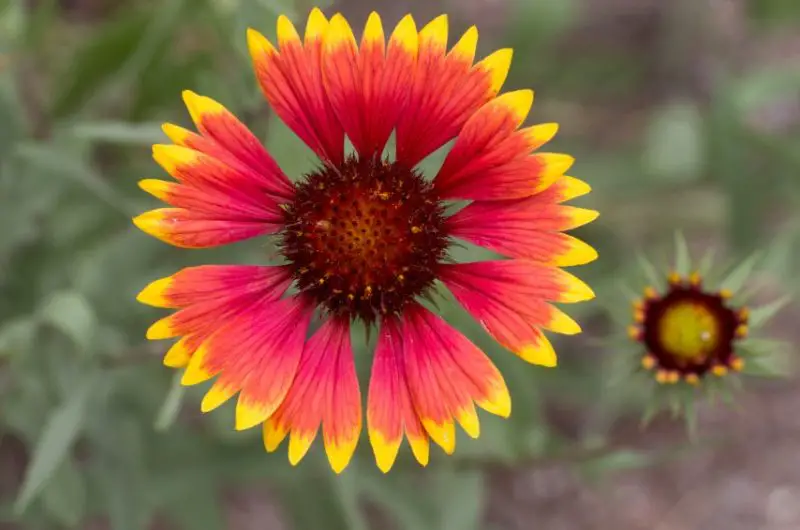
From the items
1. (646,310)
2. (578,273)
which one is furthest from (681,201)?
(646,310)

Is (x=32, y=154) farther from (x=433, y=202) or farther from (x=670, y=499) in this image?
(x=670, y=499)

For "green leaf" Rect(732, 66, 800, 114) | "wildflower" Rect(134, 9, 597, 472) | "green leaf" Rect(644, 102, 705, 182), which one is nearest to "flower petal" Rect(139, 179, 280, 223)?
"wildflower" Rect(134, 9, 597, 472)

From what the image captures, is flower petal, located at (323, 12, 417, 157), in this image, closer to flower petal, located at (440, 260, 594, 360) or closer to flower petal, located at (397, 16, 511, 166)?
flower petal, located at (397, 16, 511, 166)

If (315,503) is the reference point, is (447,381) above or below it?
below

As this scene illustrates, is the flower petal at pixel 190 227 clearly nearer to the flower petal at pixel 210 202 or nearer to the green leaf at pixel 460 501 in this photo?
the flower petal at pixel 210 202

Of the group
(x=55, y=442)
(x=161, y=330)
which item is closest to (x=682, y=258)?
(x=161, y=330)

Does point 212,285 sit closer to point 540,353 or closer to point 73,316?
point 73,316

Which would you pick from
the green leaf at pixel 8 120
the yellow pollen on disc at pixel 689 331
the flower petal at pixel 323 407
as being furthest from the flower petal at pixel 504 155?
the green leaf at pixel 8 120
